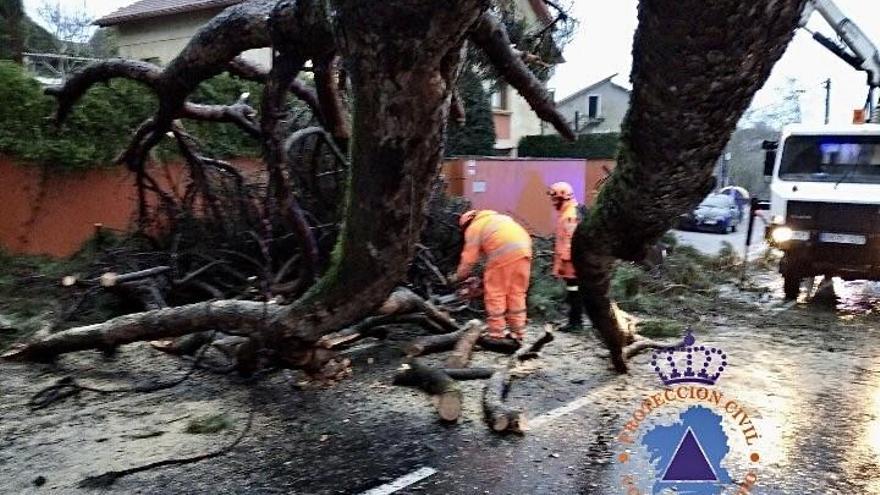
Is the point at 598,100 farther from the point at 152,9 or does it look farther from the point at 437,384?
the point at 437,384

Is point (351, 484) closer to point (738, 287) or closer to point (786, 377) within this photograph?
point (786, 377)

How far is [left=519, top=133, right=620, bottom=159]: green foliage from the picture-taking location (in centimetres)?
2127

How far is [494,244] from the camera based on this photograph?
Result: 650cm

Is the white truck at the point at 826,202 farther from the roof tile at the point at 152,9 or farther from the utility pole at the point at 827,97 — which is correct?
the roof tile at the point at 152,9

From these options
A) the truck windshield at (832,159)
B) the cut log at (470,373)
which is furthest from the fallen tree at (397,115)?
the truck windshield at (832,159)

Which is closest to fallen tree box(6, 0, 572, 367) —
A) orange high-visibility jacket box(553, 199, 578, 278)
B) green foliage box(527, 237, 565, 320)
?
orange high-visibility jacket box(553, 199, 578, 278)

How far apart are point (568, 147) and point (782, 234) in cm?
1218

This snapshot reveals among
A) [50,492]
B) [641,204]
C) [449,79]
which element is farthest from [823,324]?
[50,492]

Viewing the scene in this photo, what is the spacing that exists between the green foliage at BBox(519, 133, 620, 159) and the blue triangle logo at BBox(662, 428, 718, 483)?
17.5 meters

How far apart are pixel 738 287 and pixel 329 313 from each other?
836 centimetres

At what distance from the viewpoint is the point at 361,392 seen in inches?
216

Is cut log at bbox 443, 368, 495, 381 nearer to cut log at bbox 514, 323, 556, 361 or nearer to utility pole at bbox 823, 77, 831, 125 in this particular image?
cut log at bbox 514, 323, 556, 361

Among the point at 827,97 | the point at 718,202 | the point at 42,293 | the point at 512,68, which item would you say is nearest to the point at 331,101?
the point at 512,68

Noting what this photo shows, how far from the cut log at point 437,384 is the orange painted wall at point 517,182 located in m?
6.78
